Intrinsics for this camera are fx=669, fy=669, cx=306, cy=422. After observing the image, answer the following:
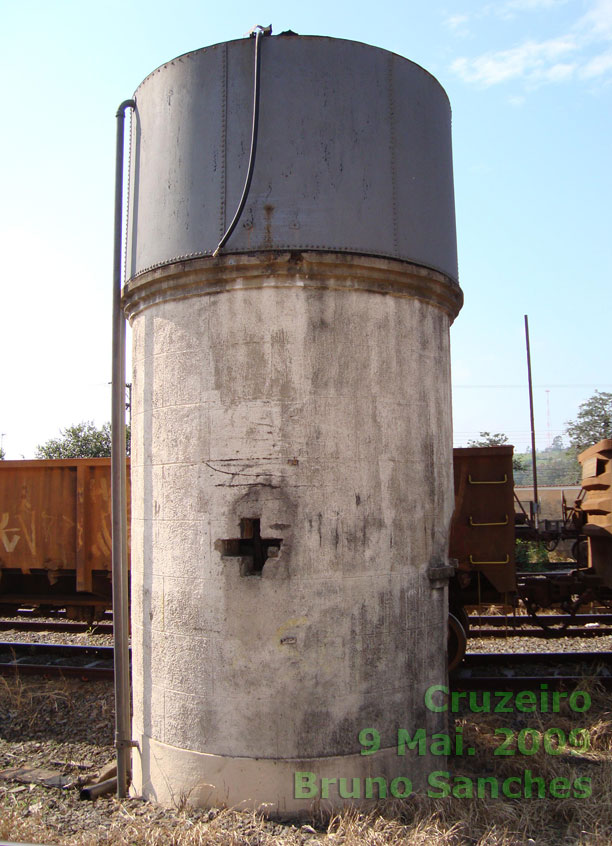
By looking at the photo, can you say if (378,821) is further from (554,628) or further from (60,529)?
(554,628)

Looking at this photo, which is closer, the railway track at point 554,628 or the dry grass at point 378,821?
the dry grass at point 378,821

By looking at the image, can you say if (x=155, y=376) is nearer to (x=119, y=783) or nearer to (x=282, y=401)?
(x=282, y=401)

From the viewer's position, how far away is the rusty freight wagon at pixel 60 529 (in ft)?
31.9

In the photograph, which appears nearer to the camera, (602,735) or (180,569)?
(180,569)

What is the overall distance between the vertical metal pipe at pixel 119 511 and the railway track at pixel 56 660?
10.9ft

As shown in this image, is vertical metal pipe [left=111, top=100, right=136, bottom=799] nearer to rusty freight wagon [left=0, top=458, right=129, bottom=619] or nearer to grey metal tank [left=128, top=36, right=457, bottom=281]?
grey metal tank [left=128, top=36, right=457, bottom=281]

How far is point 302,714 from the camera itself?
16.6ft

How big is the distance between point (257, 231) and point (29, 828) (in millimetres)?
4721

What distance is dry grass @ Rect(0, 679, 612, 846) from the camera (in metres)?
4.57

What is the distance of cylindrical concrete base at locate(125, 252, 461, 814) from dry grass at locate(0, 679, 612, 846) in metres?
0.23

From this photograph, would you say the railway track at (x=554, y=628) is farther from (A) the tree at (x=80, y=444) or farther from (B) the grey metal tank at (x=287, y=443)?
(A) the tree at (x=80, y=444)

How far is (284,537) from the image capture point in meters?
5.16

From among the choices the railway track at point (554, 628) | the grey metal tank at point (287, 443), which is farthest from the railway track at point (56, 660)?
the railway track at point (554, 628)

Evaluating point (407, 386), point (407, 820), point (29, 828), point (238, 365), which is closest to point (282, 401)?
point (238, 365)
